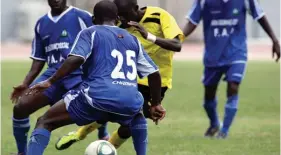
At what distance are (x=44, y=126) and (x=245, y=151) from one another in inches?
129

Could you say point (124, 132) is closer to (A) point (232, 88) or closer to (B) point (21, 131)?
(B) point (21, 131)

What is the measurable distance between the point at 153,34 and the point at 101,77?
1610 mm

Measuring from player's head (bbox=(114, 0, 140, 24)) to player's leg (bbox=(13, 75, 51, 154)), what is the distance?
135 cm

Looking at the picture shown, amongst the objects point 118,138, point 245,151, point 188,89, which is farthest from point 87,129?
point 188,89

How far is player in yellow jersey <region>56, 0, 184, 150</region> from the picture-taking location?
882cm

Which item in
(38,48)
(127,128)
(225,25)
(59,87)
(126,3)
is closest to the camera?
(126,3)

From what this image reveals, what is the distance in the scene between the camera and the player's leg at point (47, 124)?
8.07 metres

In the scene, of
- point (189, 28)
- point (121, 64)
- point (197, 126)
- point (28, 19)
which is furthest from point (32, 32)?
point (121, 64)

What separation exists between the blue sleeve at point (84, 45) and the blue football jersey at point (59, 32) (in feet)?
6.42

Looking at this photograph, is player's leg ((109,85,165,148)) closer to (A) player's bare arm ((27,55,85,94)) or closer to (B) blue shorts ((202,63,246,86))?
(A) player's bare arm ((27,55,85,94))

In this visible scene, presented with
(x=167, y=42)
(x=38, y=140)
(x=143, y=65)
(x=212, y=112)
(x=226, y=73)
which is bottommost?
(x=212, y=112)

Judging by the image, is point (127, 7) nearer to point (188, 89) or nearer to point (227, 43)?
point (227, 43)

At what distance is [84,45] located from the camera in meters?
7.82

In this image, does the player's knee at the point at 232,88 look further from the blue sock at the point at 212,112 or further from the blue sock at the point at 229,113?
the blue sock at the point at 212,112
